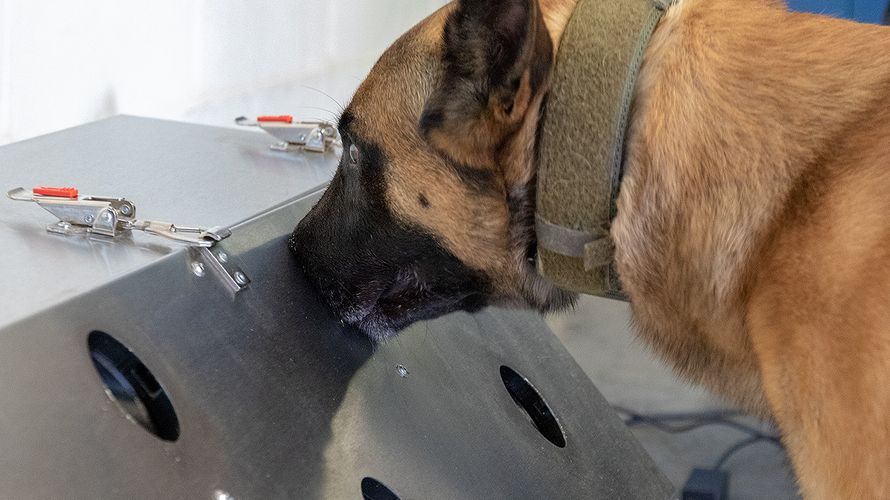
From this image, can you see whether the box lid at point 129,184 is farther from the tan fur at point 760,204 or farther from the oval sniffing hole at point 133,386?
the tan fur at point 760,204

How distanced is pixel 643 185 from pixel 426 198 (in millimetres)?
256

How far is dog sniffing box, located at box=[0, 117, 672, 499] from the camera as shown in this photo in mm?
707

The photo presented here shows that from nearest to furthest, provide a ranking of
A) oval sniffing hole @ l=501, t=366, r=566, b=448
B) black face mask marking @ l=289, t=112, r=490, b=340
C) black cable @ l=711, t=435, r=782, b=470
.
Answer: black face mask marking @ l=289, t=112, r=490, b=340
oval sniffing hole @ l=501, t=366, r=566, b=448
black cable @ l=711, t=435, r=782, b=470

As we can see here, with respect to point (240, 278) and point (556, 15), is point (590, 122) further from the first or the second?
point (240, 278)

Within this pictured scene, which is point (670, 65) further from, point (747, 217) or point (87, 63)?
point (87, 63)

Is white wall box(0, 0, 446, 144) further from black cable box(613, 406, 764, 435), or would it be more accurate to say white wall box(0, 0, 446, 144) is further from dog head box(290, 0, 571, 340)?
black cable box(613, 406, 764, 435)

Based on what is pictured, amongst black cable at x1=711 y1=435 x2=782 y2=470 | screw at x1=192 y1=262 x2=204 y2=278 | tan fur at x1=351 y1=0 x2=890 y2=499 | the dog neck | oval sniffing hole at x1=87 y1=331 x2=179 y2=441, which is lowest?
black cable at x1=711 y1=435 x2=782 y2=470

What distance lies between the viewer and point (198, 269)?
0.87 metres

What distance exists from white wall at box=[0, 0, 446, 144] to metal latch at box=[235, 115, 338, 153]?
433 mm

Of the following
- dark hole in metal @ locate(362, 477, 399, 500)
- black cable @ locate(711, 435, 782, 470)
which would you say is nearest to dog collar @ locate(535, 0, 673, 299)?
dark hole in metal @ locate(362, 477, 399, 500)

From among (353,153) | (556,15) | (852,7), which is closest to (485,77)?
(556,15)

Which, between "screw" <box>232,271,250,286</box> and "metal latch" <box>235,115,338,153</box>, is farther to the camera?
"metal latch" <box>235,115,338,153</box>

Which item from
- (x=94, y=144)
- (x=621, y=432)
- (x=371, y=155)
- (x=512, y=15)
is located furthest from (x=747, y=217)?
(x=94, y=144)

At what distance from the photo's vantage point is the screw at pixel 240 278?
2.93 ft
